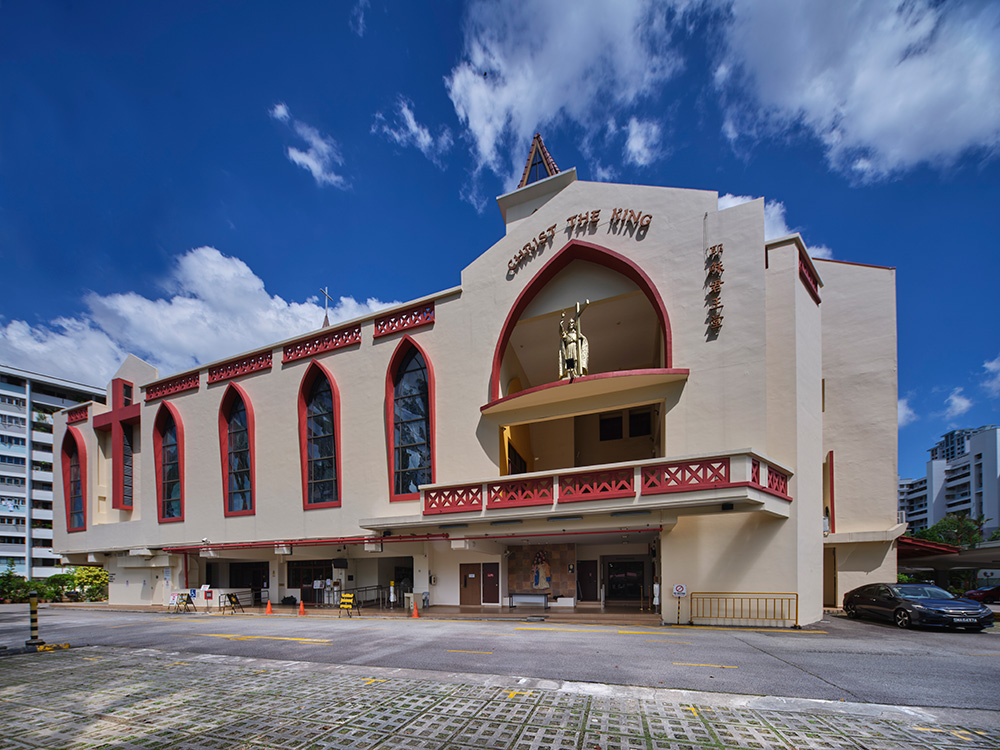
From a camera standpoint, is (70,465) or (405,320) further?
(70,465)

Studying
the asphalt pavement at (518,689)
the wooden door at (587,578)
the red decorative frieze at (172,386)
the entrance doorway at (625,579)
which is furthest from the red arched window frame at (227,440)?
the entrance doorway at (625,579)

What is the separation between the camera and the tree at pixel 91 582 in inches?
1427

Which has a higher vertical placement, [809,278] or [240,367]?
[809,278]

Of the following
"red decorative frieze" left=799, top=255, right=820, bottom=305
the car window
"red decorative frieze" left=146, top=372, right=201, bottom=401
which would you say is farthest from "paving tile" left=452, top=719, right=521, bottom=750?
"red decorative frieze" left=146, top=372, right=201, bottom=401

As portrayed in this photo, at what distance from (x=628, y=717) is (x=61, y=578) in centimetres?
4645

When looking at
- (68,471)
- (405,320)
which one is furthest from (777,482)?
(68,471)

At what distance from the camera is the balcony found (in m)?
13.5

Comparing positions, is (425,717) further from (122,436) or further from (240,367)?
(122,436)

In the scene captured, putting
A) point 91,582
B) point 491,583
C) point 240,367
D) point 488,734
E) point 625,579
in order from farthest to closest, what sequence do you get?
1. point 91,582
2. point 240,367
3. point 625,579
4. point 491,583
5. point 488,734

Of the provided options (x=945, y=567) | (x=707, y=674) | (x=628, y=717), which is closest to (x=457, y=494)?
(x=707, y=674)

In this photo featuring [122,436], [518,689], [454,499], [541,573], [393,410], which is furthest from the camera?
[122,436]

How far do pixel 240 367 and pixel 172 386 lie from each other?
6054mm

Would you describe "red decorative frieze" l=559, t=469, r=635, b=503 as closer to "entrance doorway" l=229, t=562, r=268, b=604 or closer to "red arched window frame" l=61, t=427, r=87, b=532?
"entrance doorway" l=229, t=562, r=268, b=604

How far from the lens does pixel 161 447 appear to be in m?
29.6
